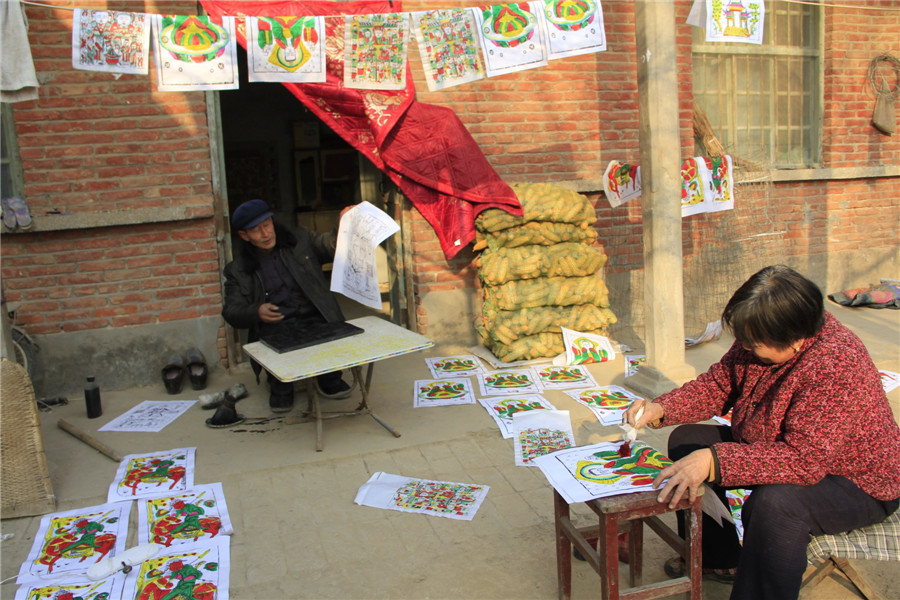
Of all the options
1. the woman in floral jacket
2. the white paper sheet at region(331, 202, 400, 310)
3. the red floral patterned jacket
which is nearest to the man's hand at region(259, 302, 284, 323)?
the white paper sheet at region(331, 202, 400, 310)

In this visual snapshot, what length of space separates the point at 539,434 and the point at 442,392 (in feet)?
3.66

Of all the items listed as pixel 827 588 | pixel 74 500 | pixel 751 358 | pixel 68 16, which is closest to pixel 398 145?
pixel 68 16

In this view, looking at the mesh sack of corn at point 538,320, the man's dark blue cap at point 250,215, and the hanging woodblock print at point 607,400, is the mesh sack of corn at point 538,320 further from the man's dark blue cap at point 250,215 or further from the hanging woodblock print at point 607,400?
the man's dark blue cap at point 250,215

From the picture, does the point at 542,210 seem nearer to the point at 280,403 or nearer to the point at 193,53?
the point at 280,403

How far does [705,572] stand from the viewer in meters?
2.79

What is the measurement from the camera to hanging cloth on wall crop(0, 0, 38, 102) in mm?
3924

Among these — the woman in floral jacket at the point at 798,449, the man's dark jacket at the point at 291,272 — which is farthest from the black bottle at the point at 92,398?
the woman in floral jacket at the point at 798,449

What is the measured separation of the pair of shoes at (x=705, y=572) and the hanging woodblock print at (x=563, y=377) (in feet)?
7.79

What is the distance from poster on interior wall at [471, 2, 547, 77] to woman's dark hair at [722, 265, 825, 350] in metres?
2.97

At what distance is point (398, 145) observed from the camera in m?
5.86

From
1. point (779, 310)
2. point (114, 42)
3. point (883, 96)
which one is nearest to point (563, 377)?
point (779, 310)

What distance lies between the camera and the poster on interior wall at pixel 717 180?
220 inches

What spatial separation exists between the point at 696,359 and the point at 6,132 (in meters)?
5.77

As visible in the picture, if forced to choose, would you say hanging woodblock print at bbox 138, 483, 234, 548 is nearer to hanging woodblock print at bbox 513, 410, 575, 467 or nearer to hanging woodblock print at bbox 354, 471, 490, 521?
hanging woodblock print at bbox 354, 471, 490, 521
